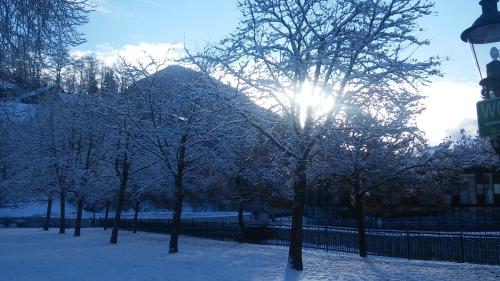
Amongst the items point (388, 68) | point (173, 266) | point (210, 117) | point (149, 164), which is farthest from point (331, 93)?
point (149, 164)

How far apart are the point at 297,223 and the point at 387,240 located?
913 centimetres

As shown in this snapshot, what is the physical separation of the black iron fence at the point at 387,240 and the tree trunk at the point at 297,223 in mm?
6692

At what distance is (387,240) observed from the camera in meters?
20.8

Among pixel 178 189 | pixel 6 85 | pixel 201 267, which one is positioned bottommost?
pixel 201 267

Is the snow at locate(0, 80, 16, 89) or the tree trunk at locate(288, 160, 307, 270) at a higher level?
the snow at locate(0, 80, 16, 89)

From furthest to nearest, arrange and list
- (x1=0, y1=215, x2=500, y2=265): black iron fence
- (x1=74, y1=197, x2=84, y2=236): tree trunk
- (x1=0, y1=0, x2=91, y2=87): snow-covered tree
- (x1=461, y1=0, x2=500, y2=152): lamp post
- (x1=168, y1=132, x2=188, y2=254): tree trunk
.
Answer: (x1=74, y1=197, x2=84, y2=236): tree trunk
(x1=0, y1=215, x2=500, y2=265): black iron fence
(x1=168, y1=132, x2=188, y2=254): tree trunk
(x1=0, y1=0, x2=91, y2=87): snow-covered tree
(x1=461, y1=0, x2=500, y2=152): lamp post

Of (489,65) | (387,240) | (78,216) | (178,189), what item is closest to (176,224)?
(178,189)

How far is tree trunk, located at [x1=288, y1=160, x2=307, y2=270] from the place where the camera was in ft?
42.6

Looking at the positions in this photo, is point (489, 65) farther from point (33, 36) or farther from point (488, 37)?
point (33, 36)

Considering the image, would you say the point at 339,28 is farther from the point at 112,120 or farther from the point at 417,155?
the point at 112,120

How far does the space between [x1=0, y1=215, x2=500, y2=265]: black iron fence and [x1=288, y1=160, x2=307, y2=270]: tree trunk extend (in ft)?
22.0

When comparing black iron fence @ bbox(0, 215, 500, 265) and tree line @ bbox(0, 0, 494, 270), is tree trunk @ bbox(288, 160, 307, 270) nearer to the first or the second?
tree line @ bbox(0, 0, 494, 270)

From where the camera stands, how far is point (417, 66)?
1232 centimetres

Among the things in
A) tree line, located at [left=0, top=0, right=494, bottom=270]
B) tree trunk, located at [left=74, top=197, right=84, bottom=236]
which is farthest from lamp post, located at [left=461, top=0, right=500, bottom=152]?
tree trunk, located at [left=74, top=197, right=84, bottom=236]
